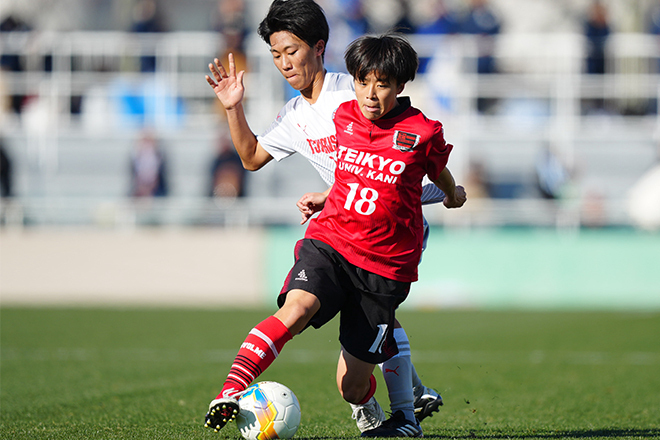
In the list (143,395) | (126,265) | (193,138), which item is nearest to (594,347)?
(143,395)

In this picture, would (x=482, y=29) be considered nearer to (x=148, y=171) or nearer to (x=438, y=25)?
(x=438, y=25)

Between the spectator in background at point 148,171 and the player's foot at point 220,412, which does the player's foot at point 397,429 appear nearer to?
the player's foot at point 220,412

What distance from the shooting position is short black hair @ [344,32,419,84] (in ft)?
13.3

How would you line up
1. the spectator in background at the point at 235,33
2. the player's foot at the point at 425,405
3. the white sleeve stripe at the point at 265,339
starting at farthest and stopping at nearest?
the spectator in background at the point at 235,33
the player's foot at the point at 425,405
the white sleeve stripe at the point at 265,339

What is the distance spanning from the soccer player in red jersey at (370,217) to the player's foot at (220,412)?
0.47 meters

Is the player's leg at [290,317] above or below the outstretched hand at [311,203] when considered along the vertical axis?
below

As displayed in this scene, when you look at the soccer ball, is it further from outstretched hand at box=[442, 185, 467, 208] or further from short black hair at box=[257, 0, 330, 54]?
short black hair at box=[257, 0, 330, 54]

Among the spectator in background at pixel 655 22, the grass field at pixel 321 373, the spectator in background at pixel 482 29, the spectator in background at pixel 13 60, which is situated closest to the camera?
the grass field at pixel 321 373

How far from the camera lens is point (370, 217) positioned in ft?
13.8

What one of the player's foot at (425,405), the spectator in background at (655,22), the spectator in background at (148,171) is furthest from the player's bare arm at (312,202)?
the spectator in background at (655,22)

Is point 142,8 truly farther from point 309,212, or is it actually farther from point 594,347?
point 309,212

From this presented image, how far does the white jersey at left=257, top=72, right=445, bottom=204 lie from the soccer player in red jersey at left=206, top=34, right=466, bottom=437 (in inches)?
10.8

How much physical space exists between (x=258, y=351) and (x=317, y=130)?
1.32m

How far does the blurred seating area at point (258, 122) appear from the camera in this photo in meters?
15.0
